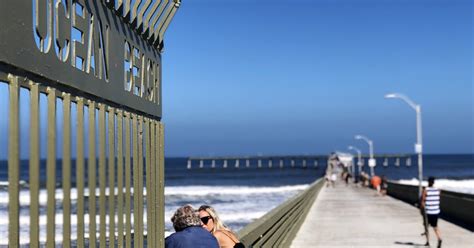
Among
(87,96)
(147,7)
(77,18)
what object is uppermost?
(147,7)

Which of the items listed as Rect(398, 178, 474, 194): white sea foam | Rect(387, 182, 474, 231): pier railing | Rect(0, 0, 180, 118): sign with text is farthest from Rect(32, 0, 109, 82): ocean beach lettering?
Rect(398, 178, 474, 194): white sea foam

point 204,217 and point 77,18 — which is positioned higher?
point 77,18

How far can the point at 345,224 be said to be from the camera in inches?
931

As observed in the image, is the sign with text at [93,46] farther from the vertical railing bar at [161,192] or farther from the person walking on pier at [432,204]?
the person walking on pier at [432,204]

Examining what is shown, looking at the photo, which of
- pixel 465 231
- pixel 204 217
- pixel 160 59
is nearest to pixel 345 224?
pixel 465 231

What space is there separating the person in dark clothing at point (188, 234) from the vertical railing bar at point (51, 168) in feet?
9.28

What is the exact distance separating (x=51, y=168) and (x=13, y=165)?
27 centimetres

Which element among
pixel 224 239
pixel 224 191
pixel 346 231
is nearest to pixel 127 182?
pixel 224 239

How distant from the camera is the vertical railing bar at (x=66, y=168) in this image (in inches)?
105

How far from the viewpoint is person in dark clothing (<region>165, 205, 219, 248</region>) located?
5.45 meters

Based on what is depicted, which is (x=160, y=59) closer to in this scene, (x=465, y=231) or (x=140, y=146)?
(x=140, y=146)

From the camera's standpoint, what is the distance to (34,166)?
7.92 ft

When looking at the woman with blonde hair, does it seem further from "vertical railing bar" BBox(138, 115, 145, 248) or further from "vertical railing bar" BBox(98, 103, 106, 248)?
"vertical railing bar" BBox(98, 103, 106, 248)

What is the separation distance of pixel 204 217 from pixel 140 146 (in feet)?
9.86
